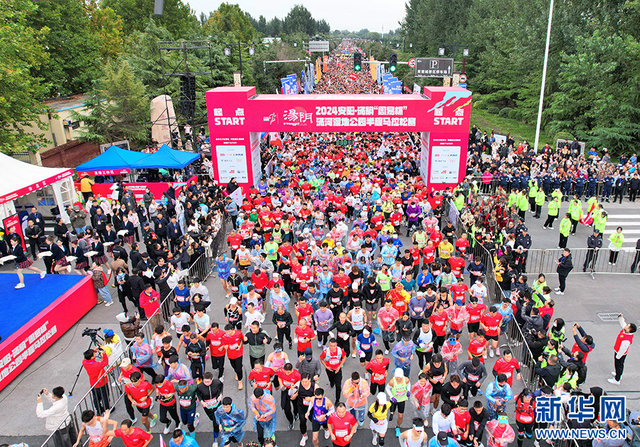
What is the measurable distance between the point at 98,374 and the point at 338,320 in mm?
4754

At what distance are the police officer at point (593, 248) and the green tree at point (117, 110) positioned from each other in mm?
24398

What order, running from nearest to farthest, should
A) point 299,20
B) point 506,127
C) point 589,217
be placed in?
point 589,217, point 506,127, point 299,20

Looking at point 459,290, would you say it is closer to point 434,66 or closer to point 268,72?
point 434,66

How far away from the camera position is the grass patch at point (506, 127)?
36062 millimetres

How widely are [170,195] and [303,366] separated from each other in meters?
12.7

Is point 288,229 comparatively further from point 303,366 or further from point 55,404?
point 55,404

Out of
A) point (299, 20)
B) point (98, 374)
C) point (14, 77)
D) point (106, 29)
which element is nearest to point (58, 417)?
point (98, 374)

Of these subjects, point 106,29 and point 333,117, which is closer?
point 333,117

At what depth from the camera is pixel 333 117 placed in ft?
65.3

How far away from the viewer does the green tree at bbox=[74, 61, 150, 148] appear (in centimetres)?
2759

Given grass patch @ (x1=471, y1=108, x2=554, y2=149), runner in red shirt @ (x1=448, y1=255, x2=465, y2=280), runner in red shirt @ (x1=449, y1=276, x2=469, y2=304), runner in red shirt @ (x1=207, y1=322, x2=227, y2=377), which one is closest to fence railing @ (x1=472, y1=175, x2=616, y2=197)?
runner in red shirt @ (x1=448, y1=255, x2=465, y2=280)

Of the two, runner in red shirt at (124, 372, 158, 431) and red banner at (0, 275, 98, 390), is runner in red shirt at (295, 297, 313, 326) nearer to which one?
runner in red shirt at (124, 372, 158, 431)

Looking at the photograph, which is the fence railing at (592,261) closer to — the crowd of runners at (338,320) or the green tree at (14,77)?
the crowd of runners at (338,320)

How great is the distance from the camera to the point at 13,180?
15.6 meters
